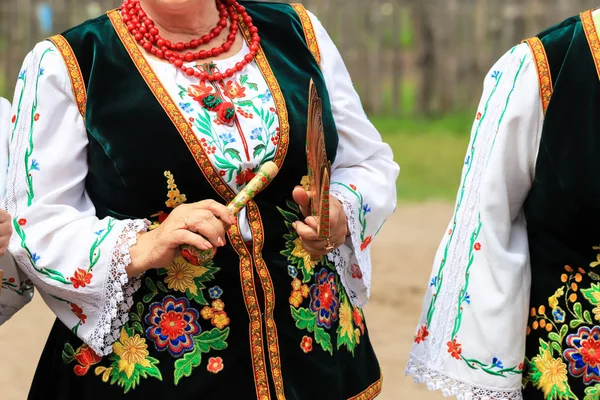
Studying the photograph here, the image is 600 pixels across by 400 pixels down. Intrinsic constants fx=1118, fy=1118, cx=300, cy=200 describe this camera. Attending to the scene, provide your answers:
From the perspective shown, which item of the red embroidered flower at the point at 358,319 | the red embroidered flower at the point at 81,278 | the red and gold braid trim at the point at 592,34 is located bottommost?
the red embroidered flower at the point at 358,319

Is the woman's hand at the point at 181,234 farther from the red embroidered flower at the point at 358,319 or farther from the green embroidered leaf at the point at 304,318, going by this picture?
the red embroidered flower at the point at 358,319

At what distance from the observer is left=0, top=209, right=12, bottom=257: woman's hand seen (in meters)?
2.47

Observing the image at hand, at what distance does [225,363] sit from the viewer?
106 inches

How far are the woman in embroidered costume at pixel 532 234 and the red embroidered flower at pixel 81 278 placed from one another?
87 cm

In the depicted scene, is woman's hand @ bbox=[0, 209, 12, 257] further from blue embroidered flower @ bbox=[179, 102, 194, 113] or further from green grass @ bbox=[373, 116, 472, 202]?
green grass @ bbox=[373, 116, 472, 202]

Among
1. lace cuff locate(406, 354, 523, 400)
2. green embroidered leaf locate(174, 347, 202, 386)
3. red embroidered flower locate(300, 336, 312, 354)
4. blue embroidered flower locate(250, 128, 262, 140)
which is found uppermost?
blue embroidered flower locate(250, 128, 262, 140)

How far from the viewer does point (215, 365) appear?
8.77 ft

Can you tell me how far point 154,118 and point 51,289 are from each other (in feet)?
1.55

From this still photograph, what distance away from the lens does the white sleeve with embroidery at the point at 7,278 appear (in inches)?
106

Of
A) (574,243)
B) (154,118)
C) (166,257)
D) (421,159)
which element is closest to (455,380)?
(574,243)

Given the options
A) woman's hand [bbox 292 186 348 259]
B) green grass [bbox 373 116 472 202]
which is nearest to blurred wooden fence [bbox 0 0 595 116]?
green grass [bbox 373 116 472 202]

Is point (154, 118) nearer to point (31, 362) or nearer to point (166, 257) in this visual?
point (166, 257)

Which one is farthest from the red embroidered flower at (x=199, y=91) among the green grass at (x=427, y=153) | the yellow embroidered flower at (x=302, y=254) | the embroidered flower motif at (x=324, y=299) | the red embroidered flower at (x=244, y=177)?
the green grass at (x=427, y=153)

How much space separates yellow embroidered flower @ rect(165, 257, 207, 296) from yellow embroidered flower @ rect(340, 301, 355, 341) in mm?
412
